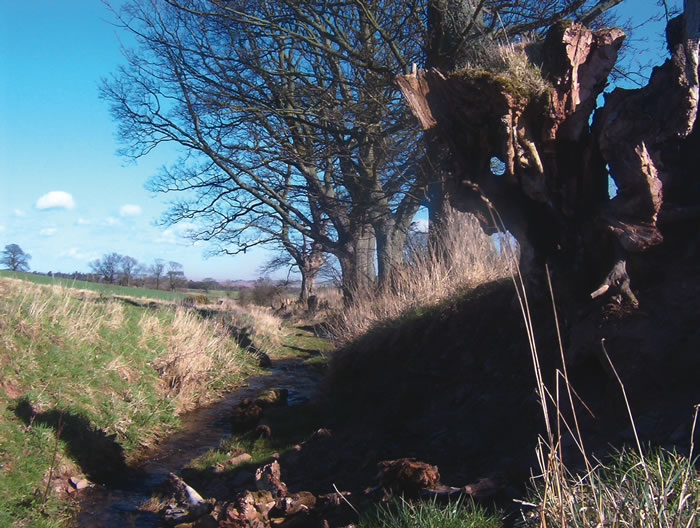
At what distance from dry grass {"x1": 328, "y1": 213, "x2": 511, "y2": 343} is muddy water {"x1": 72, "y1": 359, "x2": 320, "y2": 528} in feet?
6.30

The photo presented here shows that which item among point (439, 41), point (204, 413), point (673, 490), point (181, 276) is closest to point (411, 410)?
point (673, 490)

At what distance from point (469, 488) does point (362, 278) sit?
10.1 metres

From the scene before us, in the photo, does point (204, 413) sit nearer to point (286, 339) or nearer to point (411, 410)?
point (411, 410)

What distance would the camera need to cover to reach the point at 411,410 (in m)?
5.84

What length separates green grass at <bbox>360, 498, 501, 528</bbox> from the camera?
290 cm

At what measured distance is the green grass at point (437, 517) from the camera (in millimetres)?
2900

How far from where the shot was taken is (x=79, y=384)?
25.1 feet

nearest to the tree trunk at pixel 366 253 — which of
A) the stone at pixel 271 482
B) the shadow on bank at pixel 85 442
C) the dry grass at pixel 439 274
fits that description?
the dry grass at pixel 439 274

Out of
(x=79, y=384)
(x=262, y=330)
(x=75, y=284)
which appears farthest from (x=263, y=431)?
(x=75, y=284)

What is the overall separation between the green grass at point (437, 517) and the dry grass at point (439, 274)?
12.5 feet

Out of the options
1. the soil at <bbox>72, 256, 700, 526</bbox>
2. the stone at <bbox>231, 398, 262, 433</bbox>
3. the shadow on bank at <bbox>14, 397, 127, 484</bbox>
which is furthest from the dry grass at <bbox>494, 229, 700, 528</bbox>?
the stone at <bbox>231, 398, 262, 433</bbox>

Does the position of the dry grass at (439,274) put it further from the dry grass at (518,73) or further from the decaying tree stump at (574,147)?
the dry grass at (518,73)

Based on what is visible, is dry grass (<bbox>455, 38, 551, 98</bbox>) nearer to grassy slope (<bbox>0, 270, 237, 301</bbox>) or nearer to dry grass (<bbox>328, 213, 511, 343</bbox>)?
dry grass (<bbox>328, 213, 511, 343</bbox>)

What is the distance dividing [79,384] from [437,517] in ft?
20.8
